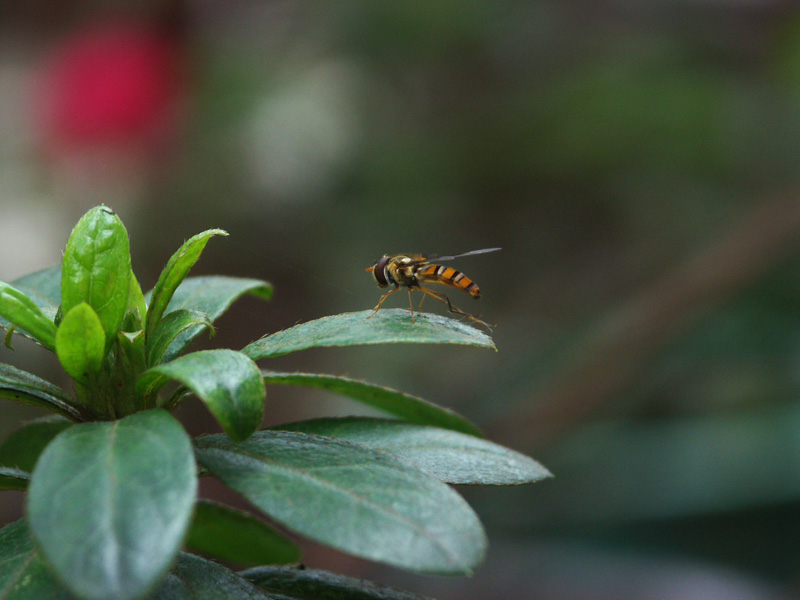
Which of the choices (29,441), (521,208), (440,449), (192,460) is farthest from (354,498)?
(521,208)

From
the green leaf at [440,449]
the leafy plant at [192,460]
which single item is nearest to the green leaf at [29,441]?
the leafy plant at [192,460]

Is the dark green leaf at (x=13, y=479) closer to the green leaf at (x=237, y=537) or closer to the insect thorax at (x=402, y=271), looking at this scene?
the green leaf at (x=237, y=537)

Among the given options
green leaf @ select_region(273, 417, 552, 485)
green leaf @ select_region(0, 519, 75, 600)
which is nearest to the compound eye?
green leaf @ select_region(273, 417, 552, 485)

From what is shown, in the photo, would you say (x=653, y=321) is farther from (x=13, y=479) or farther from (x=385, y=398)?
(x=13, y=479)

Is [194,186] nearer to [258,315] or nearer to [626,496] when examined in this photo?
[258,315]

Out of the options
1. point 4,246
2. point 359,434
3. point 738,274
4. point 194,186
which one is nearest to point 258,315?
point 194,186

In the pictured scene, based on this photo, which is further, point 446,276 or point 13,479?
Answer: point 446,276

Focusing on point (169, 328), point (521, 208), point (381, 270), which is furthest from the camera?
point (521, 208)

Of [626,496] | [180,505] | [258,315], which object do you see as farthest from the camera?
[258,315]
